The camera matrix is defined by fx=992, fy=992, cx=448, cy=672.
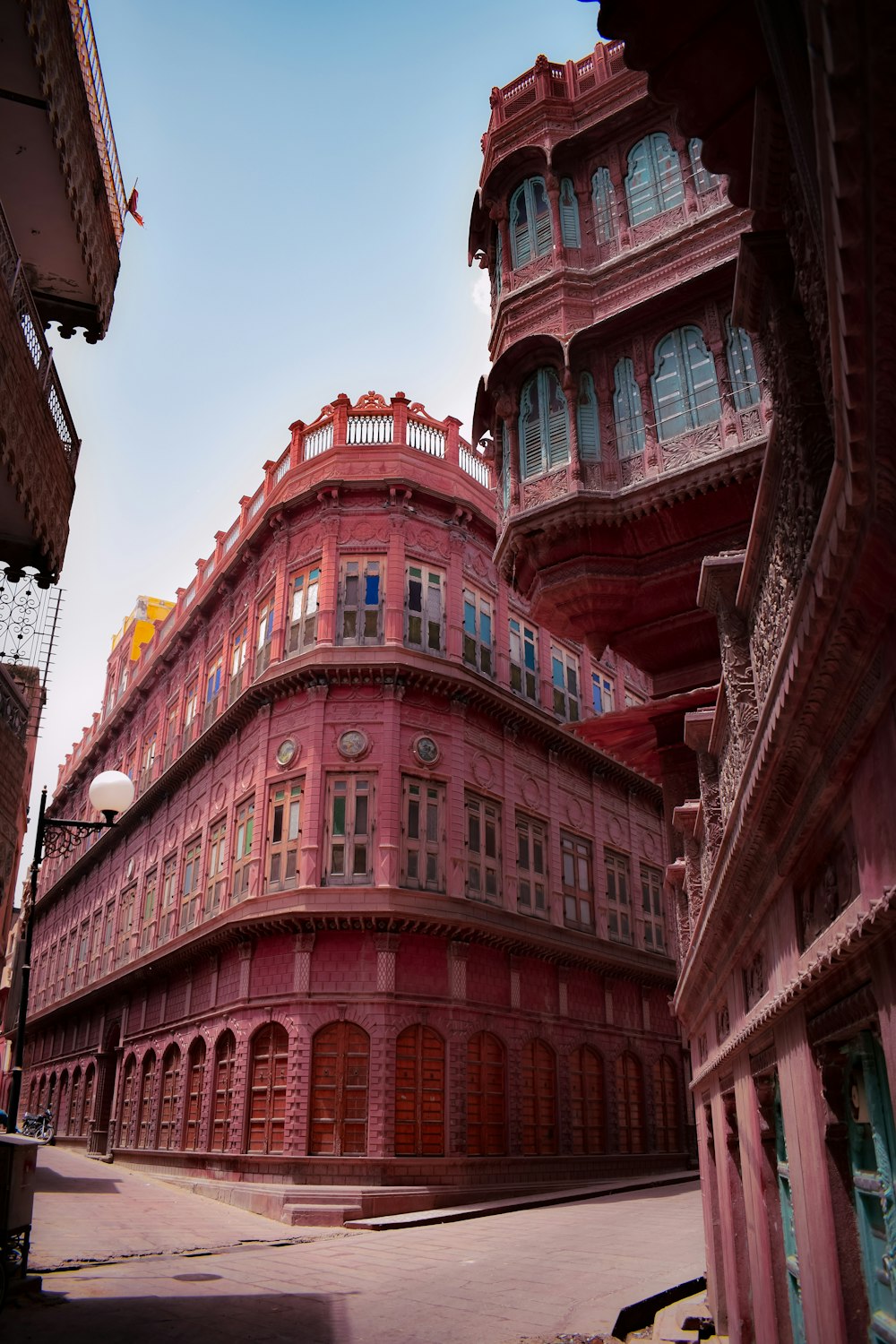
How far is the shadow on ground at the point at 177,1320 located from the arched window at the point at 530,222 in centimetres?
1286

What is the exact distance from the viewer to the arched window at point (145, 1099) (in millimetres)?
28688

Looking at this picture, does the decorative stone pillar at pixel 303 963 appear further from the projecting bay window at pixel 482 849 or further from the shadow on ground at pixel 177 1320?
the shadow on ground at pixel 177 1320

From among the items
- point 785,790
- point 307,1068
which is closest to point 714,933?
point 785,790

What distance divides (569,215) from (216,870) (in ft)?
62.8

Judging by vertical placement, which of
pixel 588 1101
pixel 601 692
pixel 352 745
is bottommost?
pixel 588 1101

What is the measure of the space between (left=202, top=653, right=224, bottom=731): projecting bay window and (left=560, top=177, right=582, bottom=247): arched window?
18857mm

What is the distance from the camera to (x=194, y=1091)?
25.3m

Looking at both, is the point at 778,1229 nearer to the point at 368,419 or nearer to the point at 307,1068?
the point at 307,1068

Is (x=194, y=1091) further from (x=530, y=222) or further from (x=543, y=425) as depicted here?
(x=530, y=222)

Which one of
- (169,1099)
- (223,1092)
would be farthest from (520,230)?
(169,1099)

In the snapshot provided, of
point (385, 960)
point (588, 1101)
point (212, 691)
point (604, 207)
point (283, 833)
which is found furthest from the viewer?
point (212, 691)

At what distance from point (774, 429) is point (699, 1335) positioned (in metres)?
7.70

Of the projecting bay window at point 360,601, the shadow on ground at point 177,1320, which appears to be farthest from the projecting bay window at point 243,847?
the shadow on ground at point 177,1320

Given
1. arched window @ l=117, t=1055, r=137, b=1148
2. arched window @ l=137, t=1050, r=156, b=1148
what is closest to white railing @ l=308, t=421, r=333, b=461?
arched window @ l=137, t=1050, r=156, b=1148
